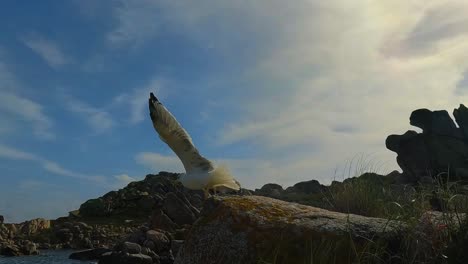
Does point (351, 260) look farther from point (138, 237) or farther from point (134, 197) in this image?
point (134, 197)

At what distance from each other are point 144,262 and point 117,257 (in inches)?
49.4

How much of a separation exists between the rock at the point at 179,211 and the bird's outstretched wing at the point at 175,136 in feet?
57.8

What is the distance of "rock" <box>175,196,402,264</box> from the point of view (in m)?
5.52

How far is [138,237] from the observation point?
74.9 ft

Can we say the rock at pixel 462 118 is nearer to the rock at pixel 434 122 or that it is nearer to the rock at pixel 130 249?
the rock at pixel 434 122

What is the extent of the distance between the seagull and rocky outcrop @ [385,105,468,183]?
47.4m

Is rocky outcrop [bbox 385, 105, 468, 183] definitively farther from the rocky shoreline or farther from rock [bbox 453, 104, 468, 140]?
the rocky shoreline

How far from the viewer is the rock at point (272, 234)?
552cm

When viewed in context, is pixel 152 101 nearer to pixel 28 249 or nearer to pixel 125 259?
pixel 125 259

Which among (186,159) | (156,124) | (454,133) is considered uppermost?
(454,133)

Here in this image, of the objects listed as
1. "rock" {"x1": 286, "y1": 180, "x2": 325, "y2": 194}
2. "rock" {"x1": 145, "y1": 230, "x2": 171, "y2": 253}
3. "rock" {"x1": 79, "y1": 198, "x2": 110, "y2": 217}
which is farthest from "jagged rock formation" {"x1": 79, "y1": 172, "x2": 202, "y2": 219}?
"rock" {"x1": 145, "y1": 230, "x2": 171, "y2": 253}

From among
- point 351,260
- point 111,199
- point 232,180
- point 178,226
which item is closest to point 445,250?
point 351,260

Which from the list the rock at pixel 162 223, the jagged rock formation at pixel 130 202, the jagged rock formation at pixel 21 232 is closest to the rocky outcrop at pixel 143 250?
the rock at pixel 162 223

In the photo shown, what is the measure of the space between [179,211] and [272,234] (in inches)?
955
